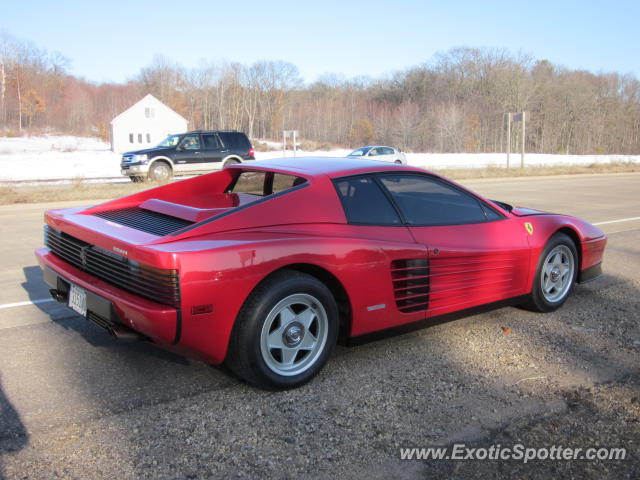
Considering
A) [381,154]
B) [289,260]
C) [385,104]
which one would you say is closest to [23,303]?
[289,260]

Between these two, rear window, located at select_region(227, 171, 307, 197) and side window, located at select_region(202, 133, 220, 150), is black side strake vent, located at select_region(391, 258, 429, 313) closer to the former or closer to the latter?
rear window, located at select_region(227, 171, 307, 197)

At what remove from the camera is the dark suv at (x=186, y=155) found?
2027cm

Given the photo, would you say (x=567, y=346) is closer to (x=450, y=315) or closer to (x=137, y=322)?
(x=450, y=315)

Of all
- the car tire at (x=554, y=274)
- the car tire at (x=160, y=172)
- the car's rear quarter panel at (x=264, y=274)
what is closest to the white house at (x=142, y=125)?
the car tire at (x=160, y=172)

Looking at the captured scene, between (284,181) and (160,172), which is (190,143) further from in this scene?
(284,181)

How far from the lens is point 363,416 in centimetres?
327

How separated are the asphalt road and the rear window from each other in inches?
49.9

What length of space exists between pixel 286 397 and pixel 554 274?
9.46 feet

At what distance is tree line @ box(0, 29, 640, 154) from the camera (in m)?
83.7

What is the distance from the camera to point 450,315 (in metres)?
4.34

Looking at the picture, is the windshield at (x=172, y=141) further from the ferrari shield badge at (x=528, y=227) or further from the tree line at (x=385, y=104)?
the tree line at (x=385, y=104)

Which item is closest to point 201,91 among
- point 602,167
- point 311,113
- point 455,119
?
point 311,113

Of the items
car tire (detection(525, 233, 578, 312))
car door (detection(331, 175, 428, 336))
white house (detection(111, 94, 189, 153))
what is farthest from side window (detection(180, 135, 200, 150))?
white house (detection(111, 94, 189, 153))

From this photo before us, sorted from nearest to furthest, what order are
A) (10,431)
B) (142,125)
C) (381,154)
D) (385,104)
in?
(10,431), (381,154), (142,125), (385,104)
